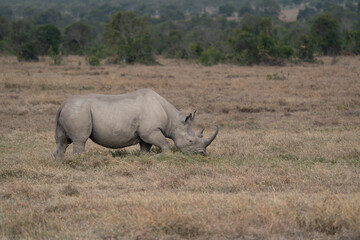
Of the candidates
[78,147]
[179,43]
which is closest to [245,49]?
[179,43]

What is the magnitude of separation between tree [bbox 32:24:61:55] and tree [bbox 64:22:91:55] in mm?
2650

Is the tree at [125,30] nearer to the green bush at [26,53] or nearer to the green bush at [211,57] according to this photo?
the green bush at [211,57]

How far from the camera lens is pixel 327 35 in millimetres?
35438

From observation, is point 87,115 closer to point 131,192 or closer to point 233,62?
point 131,192

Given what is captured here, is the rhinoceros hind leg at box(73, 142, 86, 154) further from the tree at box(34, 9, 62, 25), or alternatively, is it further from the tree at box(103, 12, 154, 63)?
the tree at box(34, 9, 62, 25)

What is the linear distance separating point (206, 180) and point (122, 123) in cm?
218

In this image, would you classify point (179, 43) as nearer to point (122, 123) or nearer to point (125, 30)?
point (125, 30)

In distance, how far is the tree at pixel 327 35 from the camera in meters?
35.3

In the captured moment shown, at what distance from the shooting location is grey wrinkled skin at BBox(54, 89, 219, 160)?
8867 mm

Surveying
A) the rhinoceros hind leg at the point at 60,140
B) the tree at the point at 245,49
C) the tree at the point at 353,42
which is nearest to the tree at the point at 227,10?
the tree at the point at 353,42

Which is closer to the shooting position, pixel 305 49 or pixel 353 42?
pixel 305 49

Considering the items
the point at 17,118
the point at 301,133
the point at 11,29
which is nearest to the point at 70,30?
the point at 11,29

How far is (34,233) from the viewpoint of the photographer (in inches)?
208

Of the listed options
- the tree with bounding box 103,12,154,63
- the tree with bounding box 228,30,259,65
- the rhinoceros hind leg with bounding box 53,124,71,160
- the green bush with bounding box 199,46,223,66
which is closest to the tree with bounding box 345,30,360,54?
the tree with bounding box 228,30,259,65
